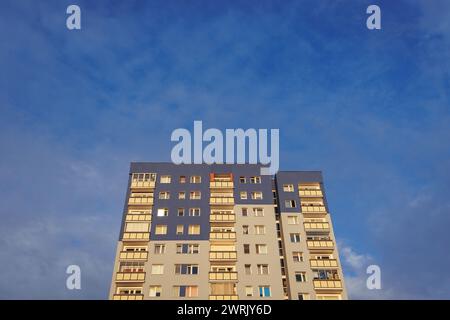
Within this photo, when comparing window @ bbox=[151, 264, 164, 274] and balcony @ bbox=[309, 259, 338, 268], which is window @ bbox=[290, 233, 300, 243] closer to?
balcony @ bbox=[309, 259, 338, 268]

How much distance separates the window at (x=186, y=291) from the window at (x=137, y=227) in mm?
9653

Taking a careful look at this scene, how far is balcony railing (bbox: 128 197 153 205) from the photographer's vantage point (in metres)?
54.8

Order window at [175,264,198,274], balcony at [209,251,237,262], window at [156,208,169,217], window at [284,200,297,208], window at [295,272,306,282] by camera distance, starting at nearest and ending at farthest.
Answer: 1. window at [175,264,198,274]
2. window at [295,272,306,282]
3. balcony at [209,251,237,262]
4. window at [156,208,169,217]
5. window at [284,200,297,208]

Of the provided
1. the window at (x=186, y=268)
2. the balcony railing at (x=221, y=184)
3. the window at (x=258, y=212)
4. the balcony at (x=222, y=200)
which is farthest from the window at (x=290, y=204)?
the window at (x=186, y=268)

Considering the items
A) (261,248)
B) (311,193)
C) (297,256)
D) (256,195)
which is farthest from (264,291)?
(311,193)

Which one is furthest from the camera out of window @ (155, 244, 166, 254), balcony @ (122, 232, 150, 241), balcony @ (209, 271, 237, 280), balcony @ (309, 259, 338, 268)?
balcony @ (122, 232, 150, 241)

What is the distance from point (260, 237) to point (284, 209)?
6.69 metres

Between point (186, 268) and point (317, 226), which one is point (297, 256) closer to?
point (317, 226)

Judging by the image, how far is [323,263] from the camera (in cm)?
5034

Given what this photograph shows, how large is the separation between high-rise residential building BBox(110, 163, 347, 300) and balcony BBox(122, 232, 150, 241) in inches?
5.3

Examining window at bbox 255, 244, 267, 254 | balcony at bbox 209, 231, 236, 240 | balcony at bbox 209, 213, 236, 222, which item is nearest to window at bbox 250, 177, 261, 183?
balcony at bbox 209, 213, 236, 222

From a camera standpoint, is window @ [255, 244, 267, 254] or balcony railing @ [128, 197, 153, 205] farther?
balcony railing @ [128, 197, 153, 205]

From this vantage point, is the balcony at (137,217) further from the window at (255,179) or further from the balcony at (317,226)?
the balcony at (317,226)

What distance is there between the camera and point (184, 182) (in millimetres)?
57875
